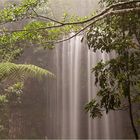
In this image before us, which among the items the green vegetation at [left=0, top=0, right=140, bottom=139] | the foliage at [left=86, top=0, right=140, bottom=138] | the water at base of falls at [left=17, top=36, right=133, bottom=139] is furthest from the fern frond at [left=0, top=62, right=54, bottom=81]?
the water at base of falls at [left=17, top=36, right=133, bottom=139]

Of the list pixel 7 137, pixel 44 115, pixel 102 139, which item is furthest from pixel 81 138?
pixel 7 137

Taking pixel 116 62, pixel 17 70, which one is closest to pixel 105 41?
pixel 116 62

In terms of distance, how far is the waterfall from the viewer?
13.9 meters

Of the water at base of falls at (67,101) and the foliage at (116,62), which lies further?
the water at base of falls at (67,101)

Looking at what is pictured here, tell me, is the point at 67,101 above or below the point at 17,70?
above

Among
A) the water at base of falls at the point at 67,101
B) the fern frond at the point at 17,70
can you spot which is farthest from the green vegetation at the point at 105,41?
the water at base of falls at the point at 67,101

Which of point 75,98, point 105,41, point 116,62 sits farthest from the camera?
point 75,98

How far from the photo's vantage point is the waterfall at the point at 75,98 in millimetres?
13938

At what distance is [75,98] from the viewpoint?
14.1m

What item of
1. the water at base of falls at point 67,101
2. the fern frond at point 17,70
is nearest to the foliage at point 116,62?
the fern frond at point 17,70

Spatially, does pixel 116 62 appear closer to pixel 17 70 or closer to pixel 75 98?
pixel 17 70

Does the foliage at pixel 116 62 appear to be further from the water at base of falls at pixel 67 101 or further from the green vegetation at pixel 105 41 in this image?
the water at base of falls at pixel 67 101

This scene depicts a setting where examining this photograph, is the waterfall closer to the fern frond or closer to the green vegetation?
the green vegetation

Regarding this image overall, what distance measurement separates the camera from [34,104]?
14.3 meters
